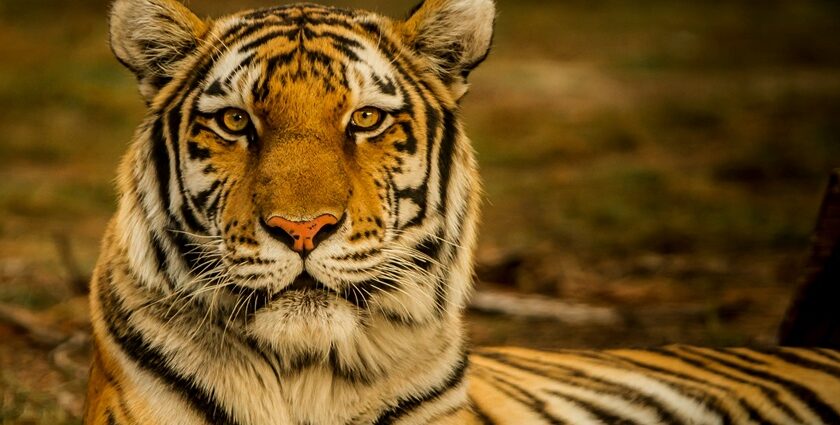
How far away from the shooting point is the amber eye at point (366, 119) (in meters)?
2.29

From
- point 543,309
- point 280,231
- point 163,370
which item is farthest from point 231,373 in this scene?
point 543,309

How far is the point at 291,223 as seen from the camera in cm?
207

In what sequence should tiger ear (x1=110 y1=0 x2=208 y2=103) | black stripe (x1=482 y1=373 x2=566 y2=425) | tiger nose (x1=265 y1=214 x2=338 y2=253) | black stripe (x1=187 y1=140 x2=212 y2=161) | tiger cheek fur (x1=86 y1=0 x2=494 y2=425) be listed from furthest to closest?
black stripe (x1=482 y1=373 x2=566 y2=425) < tiger ear (x1=110 y1=0 x2=208 y2=103) < black stripe (x1=187 y1=140 x2=212 y2=161) < tiger cheek fur (x1=86 y1=0 x2=494 y2=425) < tiger nose (x1=265 y1=214 x2=338 y2=253)

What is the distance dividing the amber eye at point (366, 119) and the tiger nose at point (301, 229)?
28cm

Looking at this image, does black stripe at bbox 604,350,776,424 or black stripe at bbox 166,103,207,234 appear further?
black stripe at bbox 604,350,776,424

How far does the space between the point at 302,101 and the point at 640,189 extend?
558cm

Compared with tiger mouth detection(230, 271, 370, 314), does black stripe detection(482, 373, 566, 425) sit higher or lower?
lower

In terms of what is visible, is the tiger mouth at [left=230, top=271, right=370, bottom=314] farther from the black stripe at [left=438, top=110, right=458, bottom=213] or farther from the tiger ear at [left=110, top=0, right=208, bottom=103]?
the tiger ear at [left=110, top=0, right=208, bottom=103]

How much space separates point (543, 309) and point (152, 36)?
2.58 meters

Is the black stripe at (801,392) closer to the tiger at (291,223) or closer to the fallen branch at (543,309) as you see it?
the tiger at (291,223)

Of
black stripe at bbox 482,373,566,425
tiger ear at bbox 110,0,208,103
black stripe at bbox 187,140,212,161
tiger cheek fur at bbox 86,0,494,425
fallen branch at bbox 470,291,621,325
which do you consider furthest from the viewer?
fallen branch at bbox 470,291,621,325

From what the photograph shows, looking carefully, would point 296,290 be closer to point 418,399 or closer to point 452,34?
point 418,399

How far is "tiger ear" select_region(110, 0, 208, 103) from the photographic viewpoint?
95.2 inches

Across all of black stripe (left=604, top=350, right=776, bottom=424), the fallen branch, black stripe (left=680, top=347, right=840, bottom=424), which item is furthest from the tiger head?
the fallen branch
